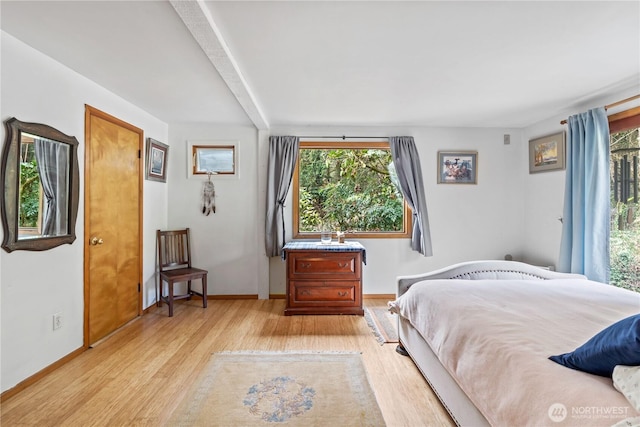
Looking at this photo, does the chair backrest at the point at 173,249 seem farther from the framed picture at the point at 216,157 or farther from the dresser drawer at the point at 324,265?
the dresser drawer at the point at 324,265

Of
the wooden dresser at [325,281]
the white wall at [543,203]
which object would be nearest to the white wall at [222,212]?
the wooden dresser at [325,281]

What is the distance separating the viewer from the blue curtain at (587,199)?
9.23ft

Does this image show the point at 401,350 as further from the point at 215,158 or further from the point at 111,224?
the point at 215,158

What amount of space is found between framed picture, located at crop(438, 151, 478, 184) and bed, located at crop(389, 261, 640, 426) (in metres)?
1.79

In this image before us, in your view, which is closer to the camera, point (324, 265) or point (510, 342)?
point (510, 342)

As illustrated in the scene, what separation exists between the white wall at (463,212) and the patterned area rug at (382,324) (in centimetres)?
57

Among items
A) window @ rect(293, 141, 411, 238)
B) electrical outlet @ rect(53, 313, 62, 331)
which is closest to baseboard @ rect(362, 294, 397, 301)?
window @ rect(293, 141, 411, 238)

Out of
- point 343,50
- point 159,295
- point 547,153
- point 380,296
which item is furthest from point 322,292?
point 547,153

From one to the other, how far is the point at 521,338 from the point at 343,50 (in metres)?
1.99

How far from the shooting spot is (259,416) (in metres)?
1.81

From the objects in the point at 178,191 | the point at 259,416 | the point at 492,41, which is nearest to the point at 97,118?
the point at 178,191

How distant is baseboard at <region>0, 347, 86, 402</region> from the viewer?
78.4 inches

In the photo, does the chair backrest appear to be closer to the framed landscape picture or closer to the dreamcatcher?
the dreamcatcher

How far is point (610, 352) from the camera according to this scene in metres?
1.04
